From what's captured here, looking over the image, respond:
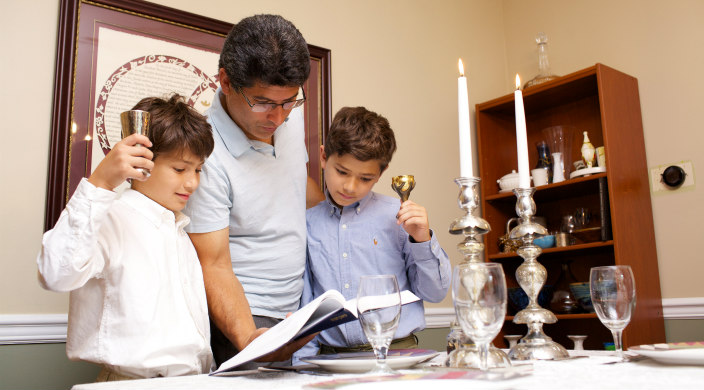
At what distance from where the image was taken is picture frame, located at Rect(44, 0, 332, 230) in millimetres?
→ 1914

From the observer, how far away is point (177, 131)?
1.36 meters

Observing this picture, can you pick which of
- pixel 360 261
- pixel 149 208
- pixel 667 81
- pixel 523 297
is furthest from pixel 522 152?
pixel 667 81

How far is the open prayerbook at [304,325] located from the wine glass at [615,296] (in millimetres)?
329

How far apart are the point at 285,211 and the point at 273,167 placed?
128 millimetres

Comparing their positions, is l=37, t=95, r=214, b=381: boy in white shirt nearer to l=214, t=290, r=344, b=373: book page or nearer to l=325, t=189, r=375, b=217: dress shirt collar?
l=214, t=290, r=344, b=373: book page

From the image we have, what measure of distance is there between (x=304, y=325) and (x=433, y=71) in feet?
7.67

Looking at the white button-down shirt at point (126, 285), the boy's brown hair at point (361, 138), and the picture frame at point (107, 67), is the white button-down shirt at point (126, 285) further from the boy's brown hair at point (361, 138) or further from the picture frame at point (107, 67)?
the picture frame at point (107, 67)

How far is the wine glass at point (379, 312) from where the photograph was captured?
0.86 m

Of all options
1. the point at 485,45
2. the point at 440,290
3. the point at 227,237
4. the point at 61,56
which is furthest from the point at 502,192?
the point at 61,56

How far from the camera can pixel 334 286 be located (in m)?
1.64

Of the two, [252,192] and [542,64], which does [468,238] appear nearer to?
[252,192]

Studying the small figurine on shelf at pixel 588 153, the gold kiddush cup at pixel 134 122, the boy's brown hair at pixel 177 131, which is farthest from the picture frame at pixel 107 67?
the small figurine on shelf at pixel 588 153

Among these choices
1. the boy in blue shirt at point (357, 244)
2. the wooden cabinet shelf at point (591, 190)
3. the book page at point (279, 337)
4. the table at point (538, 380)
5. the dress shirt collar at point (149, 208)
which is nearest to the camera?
the table at point (538, 380)

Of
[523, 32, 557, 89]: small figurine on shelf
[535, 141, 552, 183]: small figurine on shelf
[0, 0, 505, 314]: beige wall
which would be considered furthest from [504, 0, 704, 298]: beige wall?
[0, 0, 505, 314]: beige wall
